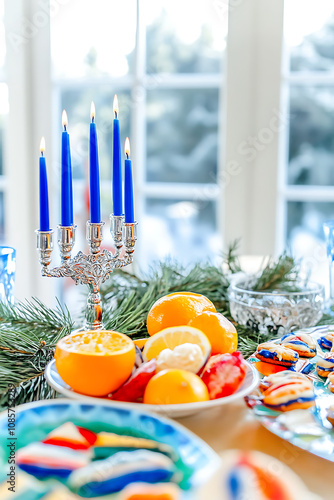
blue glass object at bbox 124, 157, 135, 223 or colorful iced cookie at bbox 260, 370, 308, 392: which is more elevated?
blue glass object at bbox 124, 157, 135, 223

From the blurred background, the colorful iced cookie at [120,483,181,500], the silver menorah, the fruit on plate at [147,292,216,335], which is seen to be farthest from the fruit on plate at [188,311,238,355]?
the blurred background

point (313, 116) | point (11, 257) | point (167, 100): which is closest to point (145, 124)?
point (167, 100)

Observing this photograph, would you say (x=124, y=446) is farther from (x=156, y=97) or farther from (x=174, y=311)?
(x=156, y=97)

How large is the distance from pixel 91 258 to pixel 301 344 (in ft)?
0.83

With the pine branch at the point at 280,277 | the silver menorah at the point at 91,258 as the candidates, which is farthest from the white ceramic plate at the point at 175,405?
the pine branch at the point at 280,277

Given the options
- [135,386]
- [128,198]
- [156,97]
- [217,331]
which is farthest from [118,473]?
[156,97]

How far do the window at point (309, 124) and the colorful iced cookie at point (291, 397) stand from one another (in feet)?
4.13

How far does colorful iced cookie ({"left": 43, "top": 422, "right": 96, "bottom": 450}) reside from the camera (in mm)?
368

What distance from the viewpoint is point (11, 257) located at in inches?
26.6

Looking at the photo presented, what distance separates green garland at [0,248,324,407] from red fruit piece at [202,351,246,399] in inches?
6.3

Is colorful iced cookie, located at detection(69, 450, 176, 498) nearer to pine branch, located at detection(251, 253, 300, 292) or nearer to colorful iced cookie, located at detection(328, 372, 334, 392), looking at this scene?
colorful iced cookie, located at detection(328, 372, 334, 392)

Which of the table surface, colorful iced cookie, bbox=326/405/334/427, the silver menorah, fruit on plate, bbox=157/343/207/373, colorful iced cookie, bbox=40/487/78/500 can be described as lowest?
the table surface

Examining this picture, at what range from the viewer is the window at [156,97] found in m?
1.79

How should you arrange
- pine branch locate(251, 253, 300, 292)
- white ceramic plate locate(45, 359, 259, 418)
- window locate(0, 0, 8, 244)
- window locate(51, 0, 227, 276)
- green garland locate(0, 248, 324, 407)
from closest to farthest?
white ceramic plate locate(45, 359, 259, 418)
green garland locate(0, 248, 324, 407)
pine branch locate(251, 253, 300, 292)
window locate(51, 0, 227, 276)
window locate(0, 0, 8, 244)
